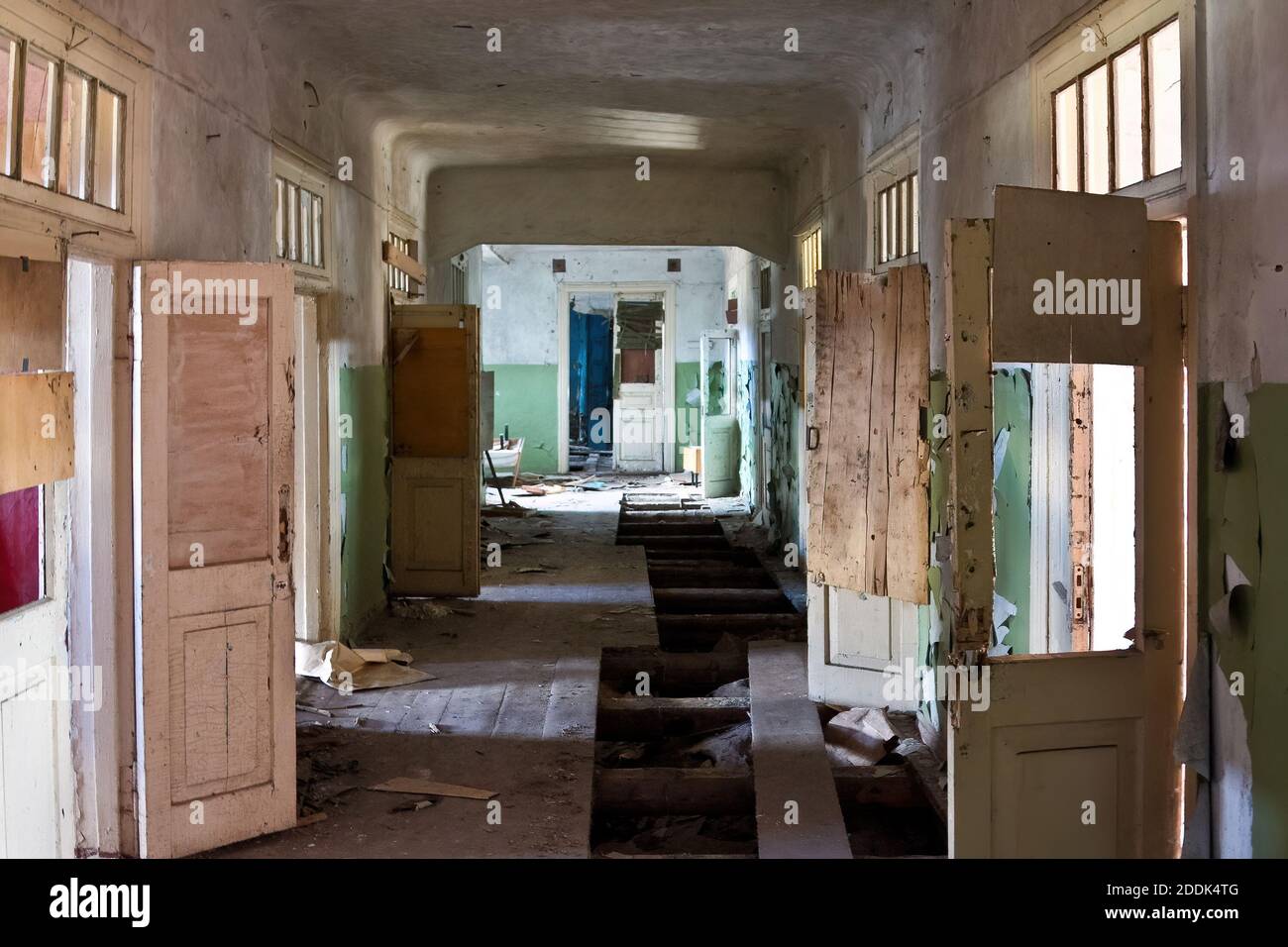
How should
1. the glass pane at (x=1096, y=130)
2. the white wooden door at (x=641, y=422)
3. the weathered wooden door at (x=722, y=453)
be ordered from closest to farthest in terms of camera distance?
the glass pane at (x=1096, y=130)
the weathered wooden door at (x=722, y=453)
the white wooden door at (x=641, y=422)

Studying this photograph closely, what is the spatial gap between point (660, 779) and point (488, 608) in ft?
11.1

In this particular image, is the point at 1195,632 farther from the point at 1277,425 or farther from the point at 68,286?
the point at 68,286

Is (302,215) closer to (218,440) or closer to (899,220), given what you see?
(218,440)

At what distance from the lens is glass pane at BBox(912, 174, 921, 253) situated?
19.6 feet

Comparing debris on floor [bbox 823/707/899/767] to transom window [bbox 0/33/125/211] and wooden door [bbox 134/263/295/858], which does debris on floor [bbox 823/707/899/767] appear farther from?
transom window [bbox 0/33/125/211]

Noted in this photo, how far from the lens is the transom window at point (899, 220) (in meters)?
6.27

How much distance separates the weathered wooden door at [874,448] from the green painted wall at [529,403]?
12.6 meters

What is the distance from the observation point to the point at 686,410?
59.9ft

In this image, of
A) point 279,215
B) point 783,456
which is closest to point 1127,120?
point 279,215

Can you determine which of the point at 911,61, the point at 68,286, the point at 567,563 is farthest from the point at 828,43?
the point at 567,563

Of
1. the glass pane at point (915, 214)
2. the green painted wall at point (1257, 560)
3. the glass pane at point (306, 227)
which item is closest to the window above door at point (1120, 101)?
the green painted wall at point (1257, 560)

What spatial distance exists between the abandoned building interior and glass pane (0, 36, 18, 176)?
14 millimetres

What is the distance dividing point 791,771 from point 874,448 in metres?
1.48

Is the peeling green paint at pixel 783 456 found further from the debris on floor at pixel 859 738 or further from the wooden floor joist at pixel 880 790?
the wooden floor joist at pixel 880 790
